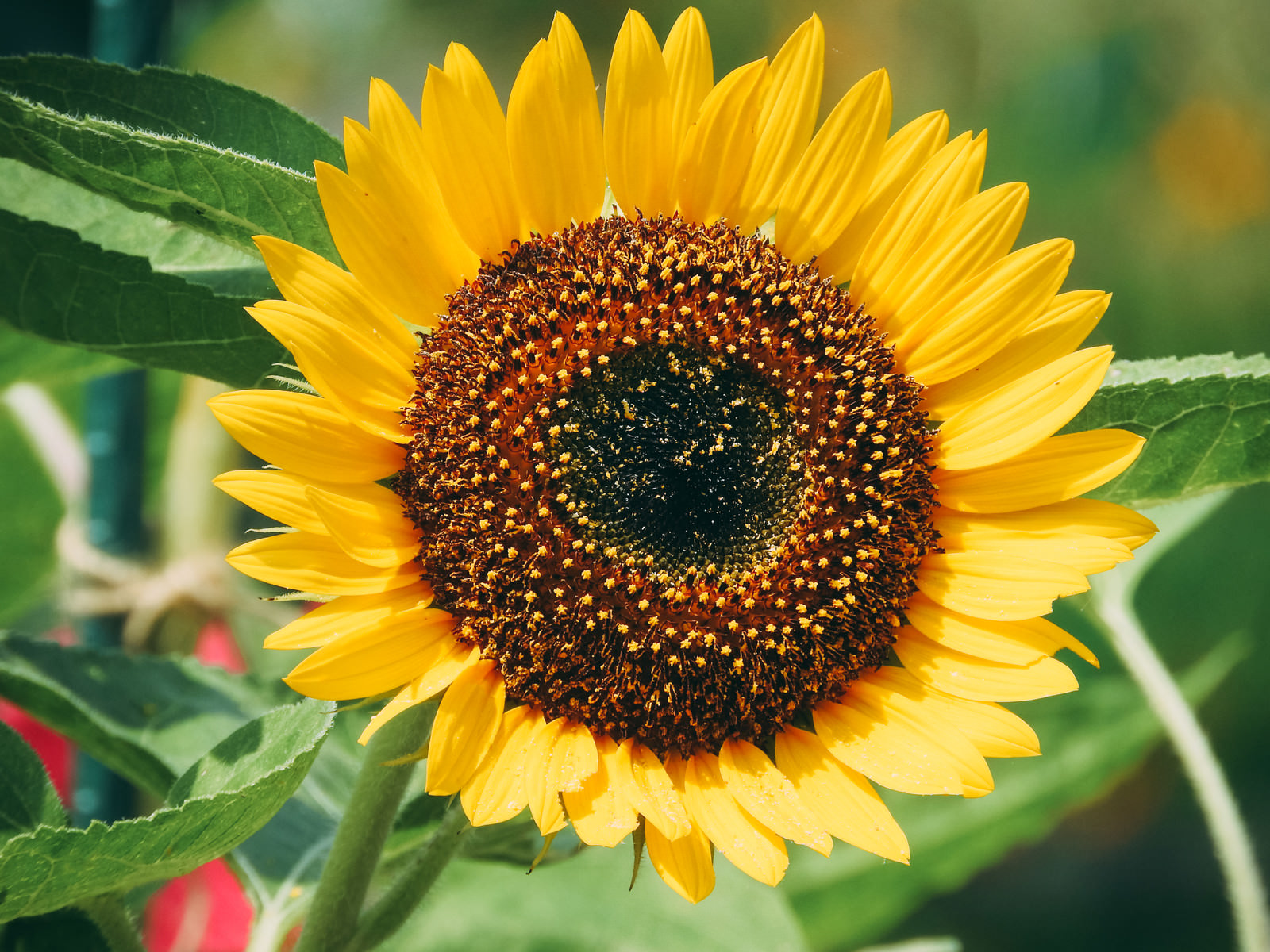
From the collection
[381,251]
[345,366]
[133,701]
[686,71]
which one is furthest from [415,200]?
[133,701]

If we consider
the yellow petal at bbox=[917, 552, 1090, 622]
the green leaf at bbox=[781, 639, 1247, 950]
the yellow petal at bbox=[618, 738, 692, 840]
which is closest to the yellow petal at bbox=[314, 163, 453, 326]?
the yellow petal at bbox=[618, 738, 692, 840]

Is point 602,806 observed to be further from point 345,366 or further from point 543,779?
point 345,366

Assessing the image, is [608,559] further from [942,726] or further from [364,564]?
[942,726]

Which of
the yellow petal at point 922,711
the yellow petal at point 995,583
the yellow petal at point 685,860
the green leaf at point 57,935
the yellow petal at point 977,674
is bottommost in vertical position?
the green leaf at point 57,935

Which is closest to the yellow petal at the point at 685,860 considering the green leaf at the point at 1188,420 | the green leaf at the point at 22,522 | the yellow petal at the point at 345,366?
the yellow petal at the point at 345,366

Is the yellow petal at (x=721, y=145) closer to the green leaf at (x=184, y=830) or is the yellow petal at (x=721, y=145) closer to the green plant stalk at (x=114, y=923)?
the green leaf at (x=184, y=830)

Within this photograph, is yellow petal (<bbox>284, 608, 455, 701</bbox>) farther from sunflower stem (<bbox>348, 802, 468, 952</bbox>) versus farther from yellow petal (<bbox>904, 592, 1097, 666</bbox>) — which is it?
yellow petal (<bbox>904, 592, 1097, 666</bbox>)
